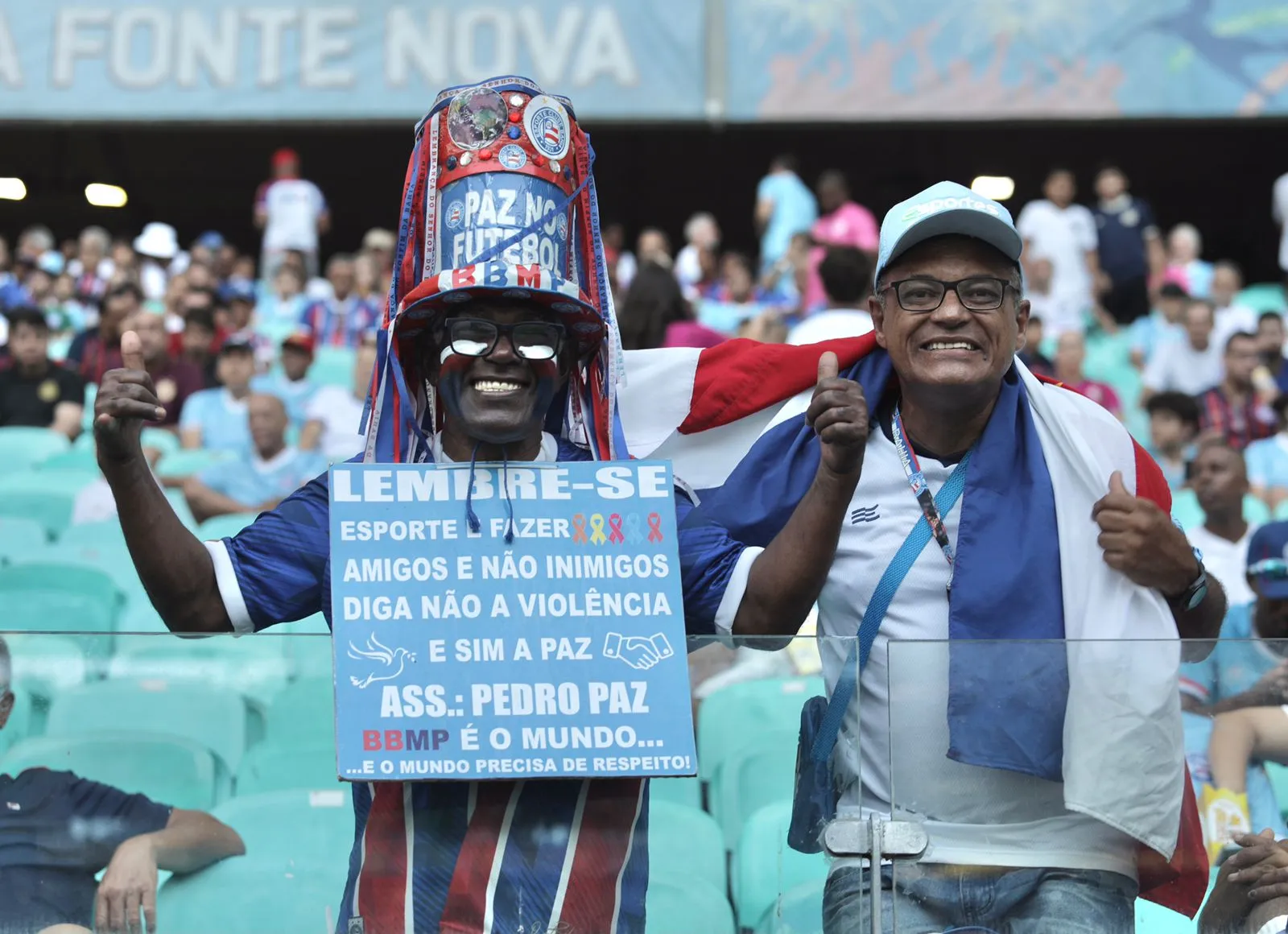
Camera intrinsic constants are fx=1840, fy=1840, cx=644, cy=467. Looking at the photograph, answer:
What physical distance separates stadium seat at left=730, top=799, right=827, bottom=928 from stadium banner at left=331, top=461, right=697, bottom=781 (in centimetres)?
16

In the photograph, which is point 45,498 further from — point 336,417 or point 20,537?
point 336,417

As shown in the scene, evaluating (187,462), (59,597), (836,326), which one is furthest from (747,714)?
(187,462)

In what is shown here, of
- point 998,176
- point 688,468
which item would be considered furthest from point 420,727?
point 998,176

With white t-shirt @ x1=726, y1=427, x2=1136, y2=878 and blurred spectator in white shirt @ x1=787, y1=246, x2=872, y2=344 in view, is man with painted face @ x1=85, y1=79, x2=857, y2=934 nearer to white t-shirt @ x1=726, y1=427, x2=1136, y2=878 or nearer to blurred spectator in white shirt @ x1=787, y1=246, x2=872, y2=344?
white t-shirt @ x1=726, y1=427, x2=1136, y2=878

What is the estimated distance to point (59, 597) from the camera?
6.08 metres

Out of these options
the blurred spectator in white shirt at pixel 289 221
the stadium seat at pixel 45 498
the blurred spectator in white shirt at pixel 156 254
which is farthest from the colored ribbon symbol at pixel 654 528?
the blurred spectator in white shirt at pixel 156 254

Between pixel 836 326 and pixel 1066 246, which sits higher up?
pixel 1066 246

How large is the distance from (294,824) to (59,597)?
11.7ft

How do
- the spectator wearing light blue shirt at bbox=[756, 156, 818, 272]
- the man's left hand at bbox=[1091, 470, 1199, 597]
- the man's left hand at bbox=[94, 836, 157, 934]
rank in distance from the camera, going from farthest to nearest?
the spectator wearing light blue shirt at bbox=[756, 156, 818, 272]
the man's left hand at bbox=[1091, 470, 1199, 597]
the man's left hand at bbox=[94, 836, 157, 934]

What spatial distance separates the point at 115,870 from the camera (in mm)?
2734

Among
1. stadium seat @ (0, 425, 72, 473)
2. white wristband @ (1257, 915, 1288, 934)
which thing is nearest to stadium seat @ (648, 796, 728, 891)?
white wristband @ (1257, 915, 1288, 934)

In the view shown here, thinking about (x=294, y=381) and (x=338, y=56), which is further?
(x=338, y=56)

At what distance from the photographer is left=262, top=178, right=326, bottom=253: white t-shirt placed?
1505cm

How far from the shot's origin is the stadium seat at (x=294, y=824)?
9.14 feet
